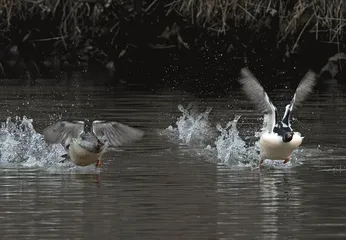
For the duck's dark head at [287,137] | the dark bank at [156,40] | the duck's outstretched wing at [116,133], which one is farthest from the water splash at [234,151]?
the dark bank at [156,40]

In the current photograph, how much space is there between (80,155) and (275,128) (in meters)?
2.44

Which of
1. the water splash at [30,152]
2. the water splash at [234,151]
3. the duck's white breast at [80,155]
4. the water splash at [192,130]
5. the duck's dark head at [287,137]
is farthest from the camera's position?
the water splash at [192,130]

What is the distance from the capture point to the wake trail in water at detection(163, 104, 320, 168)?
17656 mm

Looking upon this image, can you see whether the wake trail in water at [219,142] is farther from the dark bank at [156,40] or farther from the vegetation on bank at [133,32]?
the vegetation on bank at [133,32]

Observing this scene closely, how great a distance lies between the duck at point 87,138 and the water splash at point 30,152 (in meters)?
0.23

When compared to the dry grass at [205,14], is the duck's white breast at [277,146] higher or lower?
higher

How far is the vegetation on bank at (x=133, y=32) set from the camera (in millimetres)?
35922

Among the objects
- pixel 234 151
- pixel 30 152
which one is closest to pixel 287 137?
pixel 234 151

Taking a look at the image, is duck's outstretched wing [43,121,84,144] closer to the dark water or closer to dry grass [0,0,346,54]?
the dark water

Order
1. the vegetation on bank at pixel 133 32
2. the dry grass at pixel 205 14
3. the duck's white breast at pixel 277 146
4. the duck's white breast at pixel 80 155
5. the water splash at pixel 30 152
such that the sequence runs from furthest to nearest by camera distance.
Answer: the vegetation on bank at pixel 133 32 → the dry grass at pixel 205 14 → the water splash at pixel 30 152 → the duck's white breast at pixel 277 146 → the duck's white breast at pixel 80 155

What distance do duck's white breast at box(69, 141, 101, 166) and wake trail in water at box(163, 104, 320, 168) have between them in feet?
6.15

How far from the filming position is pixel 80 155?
644 inches

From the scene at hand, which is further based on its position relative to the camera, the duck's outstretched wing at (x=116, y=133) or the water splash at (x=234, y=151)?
the water splash at (x=234, y=151)

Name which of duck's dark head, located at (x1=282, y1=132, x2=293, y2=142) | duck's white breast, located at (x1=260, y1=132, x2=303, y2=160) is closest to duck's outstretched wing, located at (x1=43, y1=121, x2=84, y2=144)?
duck's white breast, located at (x1=260, y1=132, x2=303, y2=160)
